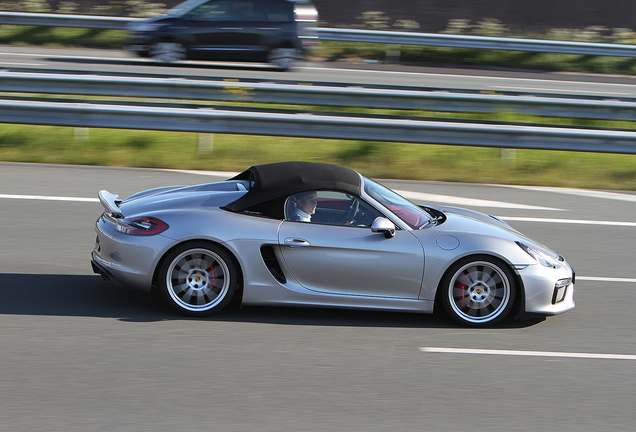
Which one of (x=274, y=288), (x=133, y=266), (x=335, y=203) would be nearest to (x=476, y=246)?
(x=335, y=203)

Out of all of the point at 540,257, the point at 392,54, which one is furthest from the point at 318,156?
the point at 392,54

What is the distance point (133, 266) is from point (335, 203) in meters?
1.57

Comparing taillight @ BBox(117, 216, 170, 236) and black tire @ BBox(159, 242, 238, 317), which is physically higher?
taillight @ BBox(117, 216, 170, 236)

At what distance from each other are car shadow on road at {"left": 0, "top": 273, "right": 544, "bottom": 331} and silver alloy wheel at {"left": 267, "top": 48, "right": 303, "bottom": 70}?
1275 centimetres

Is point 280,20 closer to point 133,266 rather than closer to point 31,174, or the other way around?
point 31,174

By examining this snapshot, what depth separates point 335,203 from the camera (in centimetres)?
561

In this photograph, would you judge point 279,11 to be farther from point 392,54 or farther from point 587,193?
Answer: point 587,193

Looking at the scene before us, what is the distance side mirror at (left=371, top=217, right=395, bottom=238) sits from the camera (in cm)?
542

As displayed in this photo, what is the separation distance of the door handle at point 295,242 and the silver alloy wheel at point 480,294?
3.71ft

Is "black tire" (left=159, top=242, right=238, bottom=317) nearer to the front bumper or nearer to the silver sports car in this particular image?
the silver sports car

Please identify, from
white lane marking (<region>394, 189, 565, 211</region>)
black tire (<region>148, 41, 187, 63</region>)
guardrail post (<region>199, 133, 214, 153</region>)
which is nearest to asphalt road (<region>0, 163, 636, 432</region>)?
white lane marking (<region>394, 189, 565, 211</region>)

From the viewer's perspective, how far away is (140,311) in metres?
5.63

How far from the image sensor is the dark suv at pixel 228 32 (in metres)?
17.5

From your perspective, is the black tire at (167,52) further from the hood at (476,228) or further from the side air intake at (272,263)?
the side air intake at (272,263)
